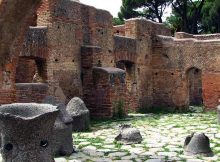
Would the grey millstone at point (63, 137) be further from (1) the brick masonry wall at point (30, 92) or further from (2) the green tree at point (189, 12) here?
(2) the green tree at point (189, 12)

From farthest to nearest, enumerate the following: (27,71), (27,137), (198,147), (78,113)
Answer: (27,71), (78,113), (198,147), (27,137)

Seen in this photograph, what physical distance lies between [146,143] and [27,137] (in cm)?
395

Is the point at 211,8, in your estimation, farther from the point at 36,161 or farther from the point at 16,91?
the point at 36,161

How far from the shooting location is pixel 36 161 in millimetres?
4840

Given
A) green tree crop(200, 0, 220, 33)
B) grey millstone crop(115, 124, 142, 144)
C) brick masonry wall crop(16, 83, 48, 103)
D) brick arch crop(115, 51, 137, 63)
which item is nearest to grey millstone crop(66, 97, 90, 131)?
brick masonry wall crop(16, 83, 48, 103)

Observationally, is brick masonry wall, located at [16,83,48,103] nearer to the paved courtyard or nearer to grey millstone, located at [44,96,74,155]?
the paved courtyard

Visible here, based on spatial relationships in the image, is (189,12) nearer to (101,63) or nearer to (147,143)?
(101,63)

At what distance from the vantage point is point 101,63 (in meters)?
13.1

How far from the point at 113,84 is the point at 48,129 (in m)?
7.40

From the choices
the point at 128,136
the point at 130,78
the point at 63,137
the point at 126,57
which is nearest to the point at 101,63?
the point at 126,57

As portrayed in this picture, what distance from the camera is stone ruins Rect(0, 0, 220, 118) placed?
10.7 metres

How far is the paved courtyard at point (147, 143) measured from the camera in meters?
7.00

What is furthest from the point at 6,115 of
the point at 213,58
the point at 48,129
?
the point at 213,58

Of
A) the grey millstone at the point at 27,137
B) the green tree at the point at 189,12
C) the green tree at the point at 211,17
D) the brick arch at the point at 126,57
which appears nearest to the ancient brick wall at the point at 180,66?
the brick arch at the point at 126,57
